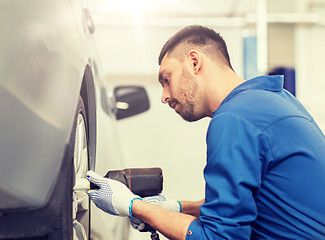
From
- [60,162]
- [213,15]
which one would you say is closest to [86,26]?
[60,162]

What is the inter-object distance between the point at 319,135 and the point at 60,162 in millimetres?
832

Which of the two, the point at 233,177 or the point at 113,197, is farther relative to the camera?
the point at 113,197

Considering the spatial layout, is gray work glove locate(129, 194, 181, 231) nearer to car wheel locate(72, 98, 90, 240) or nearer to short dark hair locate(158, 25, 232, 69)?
car wheel locate(72, 98, 90, 240)

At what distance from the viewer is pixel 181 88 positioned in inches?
56.7

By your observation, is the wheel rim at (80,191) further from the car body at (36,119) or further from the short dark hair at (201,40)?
the short dark hair at (201,40)

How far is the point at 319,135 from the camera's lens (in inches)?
46.3

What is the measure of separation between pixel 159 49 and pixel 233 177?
10.1ft

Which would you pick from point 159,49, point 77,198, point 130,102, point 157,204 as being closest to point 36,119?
point 77,198

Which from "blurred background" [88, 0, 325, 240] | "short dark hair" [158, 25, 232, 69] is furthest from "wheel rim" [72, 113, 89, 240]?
"blurred background" [88, 0, 325, 240]

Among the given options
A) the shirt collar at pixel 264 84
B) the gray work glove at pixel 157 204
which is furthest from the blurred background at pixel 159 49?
the shirt collar at pixel 264 84

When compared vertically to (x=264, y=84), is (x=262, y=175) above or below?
below

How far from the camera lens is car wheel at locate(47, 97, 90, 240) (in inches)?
26.4

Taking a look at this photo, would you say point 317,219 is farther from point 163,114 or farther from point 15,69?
point 163,114

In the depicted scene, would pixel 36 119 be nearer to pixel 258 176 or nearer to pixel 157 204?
pixel 258 176
